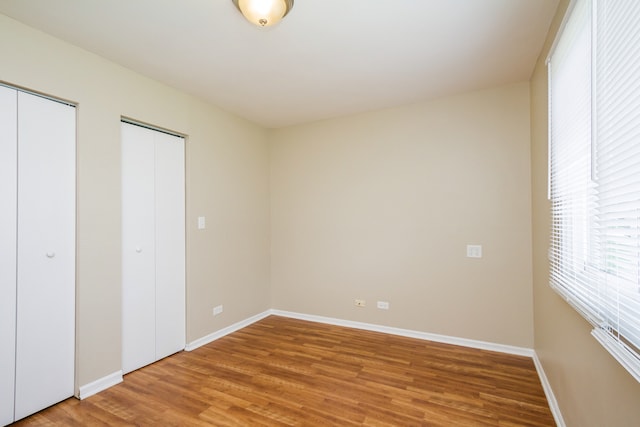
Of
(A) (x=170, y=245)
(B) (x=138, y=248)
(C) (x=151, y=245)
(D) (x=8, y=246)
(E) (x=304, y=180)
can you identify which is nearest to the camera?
(D) (x=8, y=246)

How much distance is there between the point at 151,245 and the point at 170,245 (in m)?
0.19

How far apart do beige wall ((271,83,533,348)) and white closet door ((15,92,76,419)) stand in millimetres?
2468

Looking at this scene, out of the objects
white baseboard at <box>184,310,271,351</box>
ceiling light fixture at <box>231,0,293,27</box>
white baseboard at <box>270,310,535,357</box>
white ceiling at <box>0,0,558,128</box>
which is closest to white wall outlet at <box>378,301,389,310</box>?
white baseboard at <box>270,310,535,357</box>

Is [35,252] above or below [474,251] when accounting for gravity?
above

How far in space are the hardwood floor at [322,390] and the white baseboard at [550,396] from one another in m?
0.04

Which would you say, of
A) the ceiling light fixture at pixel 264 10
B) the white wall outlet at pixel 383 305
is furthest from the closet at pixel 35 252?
the white wall outlet at pixel 383 305

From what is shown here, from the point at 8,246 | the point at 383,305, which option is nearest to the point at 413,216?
the point at 383,305

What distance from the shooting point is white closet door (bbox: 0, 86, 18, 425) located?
1975 mm

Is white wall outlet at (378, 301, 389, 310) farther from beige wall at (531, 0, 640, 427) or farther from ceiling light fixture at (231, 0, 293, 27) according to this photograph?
ceiling light fixture at (231, 0, 293, 27)

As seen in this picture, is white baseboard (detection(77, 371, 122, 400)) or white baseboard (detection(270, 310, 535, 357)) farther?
white baseboard (detection(270, 310, 535, 357))

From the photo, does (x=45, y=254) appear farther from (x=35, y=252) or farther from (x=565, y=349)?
(x=565, y=349)

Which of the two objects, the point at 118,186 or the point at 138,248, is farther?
the point at 138,248

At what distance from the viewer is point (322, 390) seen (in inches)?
93.7

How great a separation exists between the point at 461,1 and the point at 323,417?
9.36 feet
